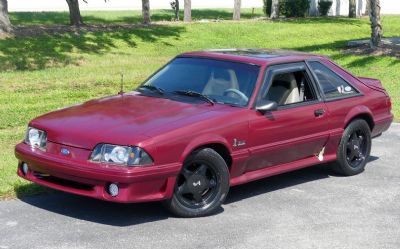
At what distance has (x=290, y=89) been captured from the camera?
25.8 feet

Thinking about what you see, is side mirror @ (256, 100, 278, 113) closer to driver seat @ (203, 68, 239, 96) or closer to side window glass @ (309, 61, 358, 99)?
driver seat @ (203, 68, 239, 96)

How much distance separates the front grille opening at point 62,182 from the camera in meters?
6.45

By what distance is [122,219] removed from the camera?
666 centimetres

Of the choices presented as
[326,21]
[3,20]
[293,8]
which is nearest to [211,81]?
A: [3,20]

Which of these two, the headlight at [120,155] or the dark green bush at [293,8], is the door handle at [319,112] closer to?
the headlight at [120,155]

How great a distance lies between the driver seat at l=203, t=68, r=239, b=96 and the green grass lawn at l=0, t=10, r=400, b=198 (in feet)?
6.53

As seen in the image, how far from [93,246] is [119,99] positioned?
214 centimetres

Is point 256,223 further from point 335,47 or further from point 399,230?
point 335,47

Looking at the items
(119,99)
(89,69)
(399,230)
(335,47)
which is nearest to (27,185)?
(119,99)

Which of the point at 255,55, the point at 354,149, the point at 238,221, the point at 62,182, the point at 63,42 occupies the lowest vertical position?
the point at 238,221

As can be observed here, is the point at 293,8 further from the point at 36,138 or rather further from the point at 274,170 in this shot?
the point at 36,138

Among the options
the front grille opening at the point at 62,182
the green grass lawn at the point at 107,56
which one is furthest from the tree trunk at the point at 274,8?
the front grille opening at the point at 62,182

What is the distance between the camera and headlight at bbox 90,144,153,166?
623 cm

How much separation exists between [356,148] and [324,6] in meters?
29.4
